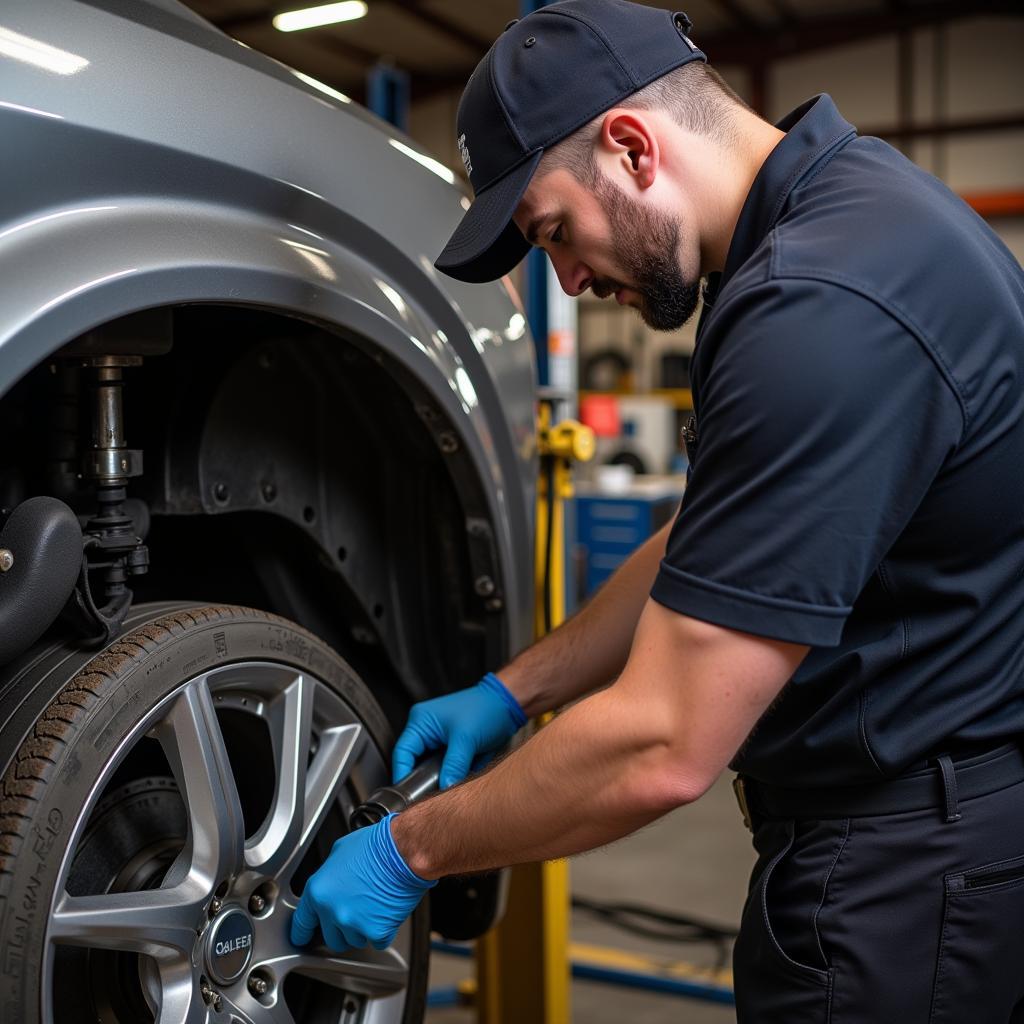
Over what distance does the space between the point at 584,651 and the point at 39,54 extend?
0.99 m

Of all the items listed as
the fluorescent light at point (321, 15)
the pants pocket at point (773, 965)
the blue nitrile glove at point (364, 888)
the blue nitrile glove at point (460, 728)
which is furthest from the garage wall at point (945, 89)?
the blue nitrile glove at point (364, 888)

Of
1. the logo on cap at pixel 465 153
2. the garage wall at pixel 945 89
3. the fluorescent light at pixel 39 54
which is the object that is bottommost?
the fluorescent light at pixel 39 54

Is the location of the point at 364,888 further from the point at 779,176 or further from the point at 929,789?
the point at 779,176

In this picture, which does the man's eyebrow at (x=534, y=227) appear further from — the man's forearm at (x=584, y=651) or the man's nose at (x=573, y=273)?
the man's forearm at (x=584, y=651)

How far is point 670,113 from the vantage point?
1208 millimetres

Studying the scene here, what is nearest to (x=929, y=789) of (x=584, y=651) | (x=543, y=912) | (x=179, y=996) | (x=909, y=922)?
(x=909, y=922)

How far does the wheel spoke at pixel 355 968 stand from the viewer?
1284 millimetres

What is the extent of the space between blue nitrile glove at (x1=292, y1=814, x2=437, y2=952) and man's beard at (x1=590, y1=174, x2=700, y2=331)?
62 centimetres

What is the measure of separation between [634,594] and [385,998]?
1.98ft

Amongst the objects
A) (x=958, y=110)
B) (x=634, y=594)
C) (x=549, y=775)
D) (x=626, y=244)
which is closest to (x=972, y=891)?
(x=549, y=775)

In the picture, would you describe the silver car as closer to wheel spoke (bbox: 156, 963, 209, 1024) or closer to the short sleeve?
wheel spoke (bbox: 156, 963, 209, 1024)

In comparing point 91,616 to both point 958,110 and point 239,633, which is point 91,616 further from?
point 958,110

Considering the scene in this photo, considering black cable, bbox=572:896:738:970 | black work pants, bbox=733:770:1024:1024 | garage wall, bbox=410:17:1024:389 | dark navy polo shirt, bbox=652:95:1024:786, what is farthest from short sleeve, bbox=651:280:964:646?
garage wall, bbox=410:17:1024:389

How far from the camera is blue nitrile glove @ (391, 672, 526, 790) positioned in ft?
4.79
